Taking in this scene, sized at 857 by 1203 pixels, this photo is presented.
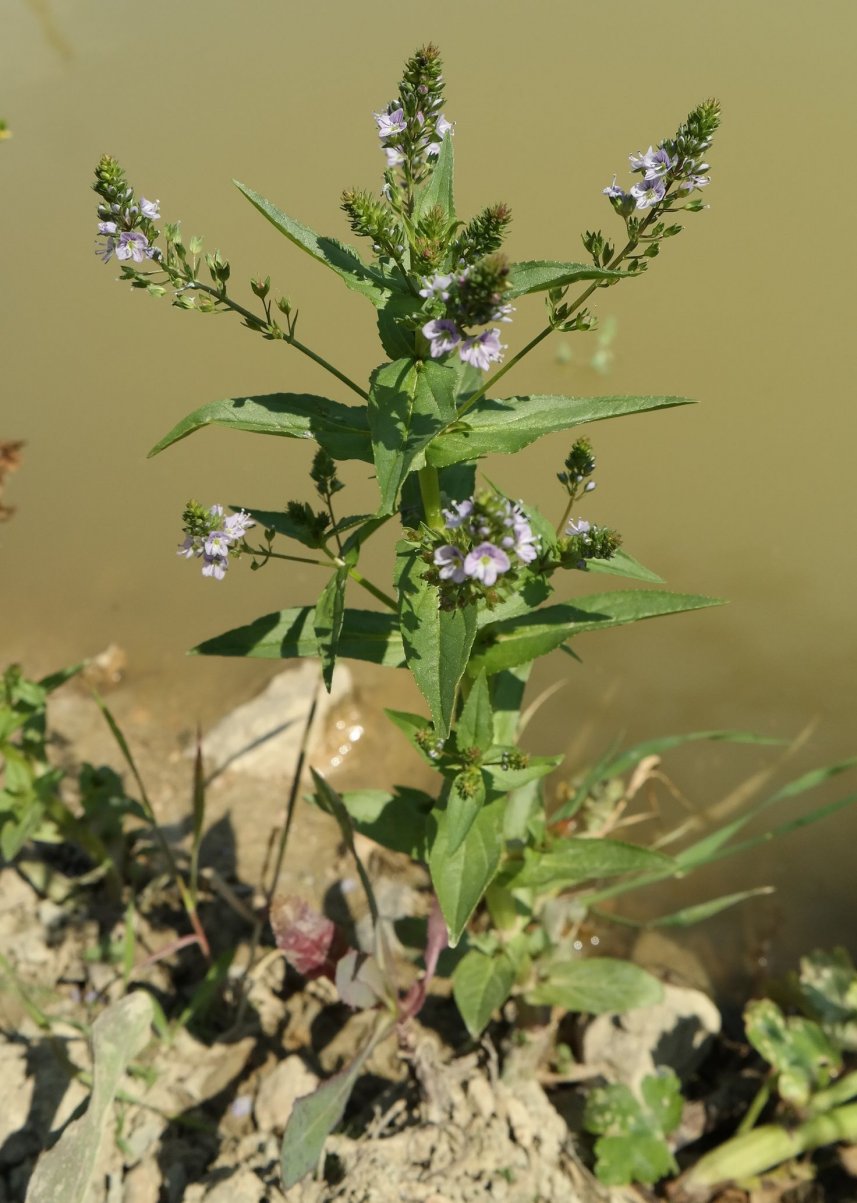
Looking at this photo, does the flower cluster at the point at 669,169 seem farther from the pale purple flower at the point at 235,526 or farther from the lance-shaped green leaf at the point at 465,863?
the lance-shaped green leaf at the point at 465,863

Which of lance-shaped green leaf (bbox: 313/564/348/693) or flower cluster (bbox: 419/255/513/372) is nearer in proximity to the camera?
flower cluster (bbox: 419/255/513/372)

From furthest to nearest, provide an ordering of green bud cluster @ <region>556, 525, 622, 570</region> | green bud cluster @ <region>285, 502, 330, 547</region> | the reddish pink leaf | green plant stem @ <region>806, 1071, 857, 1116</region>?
the reddish pink leaf, green plant stem @ <region>806, 1071, 857, 1116</region>, green bud cluster @ <region>285, 502, 330, 547</region>, green bud cluster @ <region>556, 525, 622, 570</region>

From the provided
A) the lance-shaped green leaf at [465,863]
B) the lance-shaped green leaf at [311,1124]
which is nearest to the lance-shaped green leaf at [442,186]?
the lance-shaped green leaf at [465,863]

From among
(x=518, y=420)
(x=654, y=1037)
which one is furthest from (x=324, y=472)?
(x=654, y=1037)

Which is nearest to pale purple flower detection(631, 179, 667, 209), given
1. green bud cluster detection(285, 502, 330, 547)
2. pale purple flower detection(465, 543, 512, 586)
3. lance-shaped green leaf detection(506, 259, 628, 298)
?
lance-shaped green leaf detection(506, 259, 628, 298)

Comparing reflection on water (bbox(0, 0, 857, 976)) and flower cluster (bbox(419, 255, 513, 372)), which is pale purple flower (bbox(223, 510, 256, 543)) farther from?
reflection on water (bbox(0, 0, 857, 976))

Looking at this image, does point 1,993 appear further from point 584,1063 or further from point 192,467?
point 192,467

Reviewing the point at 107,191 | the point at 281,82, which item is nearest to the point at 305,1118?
the point at 107,191
